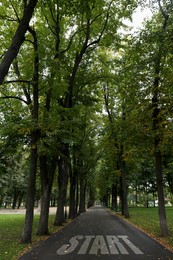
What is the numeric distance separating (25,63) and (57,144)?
4.94 meters

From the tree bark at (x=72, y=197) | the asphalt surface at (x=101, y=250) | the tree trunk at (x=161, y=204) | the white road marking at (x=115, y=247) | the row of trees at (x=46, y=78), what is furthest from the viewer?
the tree bark at (x=72, y=197)

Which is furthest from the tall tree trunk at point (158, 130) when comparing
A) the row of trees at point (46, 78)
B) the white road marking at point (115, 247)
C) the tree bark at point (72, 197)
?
the tree bark at point (72, 197)

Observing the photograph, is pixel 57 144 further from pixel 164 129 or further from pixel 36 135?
pixel 164 129

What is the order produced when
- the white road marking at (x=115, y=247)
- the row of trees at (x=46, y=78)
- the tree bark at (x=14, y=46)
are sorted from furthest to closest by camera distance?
the row of trees at (x=46, y=78) → the white road marking at (x=115, y=247) → the tree bark at (x=14, y=46)

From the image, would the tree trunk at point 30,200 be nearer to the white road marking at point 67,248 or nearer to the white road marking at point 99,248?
the white road marking at point 67,248

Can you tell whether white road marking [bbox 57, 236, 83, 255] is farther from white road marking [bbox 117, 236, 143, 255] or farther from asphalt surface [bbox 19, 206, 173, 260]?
white road marking [bbox 117, 236, 143, 255]

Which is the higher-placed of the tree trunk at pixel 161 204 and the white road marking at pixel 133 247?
the tree trunk at pixel 161 204

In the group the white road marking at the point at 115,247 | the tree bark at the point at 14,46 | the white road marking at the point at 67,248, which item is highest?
the tree bark at the point at 14,46

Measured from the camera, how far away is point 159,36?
358 inches

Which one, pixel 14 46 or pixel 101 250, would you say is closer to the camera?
pixel 14 46

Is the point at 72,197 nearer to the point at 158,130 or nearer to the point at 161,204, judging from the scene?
the point at 161,204

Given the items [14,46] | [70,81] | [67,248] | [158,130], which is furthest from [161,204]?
[14,46]

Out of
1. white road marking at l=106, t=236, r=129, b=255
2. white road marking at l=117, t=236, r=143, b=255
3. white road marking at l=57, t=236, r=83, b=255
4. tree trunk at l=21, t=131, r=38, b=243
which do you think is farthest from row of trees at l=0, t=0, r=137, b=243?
white road marking at l=117, t=236, r=143, b=255

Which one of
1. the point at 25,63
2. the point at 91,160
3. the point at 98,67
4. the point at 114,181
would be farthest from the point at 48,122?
the point at 114,181
